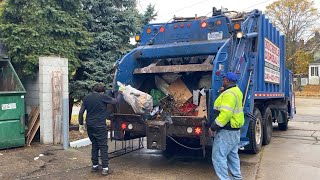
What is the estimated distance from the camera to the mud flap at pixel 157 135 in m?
5.86

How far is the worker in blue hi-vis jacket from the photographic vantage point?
16.5 ft

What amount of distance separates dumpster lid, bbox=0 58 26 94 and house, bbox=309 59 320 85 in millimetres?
44823

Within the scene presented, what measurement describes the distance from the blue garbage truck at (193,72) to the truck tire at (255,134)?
0.06 ft

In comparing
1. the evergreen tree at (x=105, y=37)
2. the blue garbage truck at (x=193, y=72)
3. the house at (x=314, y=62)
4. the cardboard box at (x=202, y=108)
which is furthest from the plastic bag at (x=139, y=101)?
the house at (x=314, y=62)

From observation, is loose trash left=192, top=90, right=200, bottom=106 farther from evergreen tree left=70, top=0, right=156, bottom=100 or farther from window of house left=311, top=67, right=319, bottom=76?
window of house left=311, top=67, right=319, bottom=76

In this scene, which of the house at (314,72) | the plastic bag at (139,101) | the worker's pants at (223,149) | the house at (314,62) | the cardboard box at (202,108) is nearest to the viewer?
the worker's pants at (223,149)

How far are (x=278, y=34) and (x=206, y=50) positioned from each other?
3.65 m

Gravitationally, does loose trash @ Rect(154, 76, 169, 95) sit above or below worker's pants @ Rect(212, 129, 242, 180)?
above

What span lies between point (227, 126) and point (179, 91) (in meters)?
1.86

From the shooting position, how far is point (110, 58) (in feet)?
31.7

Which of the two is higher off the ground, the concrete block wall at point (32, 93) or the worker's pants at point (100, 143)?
the concrete block wall at point (32, 93)

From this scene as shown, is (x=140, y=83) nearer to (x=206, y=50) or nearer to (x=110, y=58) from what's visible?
(x=206, y=50)

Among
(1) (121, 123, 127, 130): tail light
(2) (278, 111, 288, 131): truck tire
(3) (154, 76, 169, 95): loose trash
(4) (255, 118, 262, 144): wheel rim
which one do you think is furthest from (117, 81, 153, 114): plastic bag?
(2) (278, 111, 288, 131): truck tire

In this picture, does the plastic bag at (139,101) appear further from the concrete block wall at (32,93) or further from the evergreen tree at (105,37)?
the evergreen tree at (105,37)
